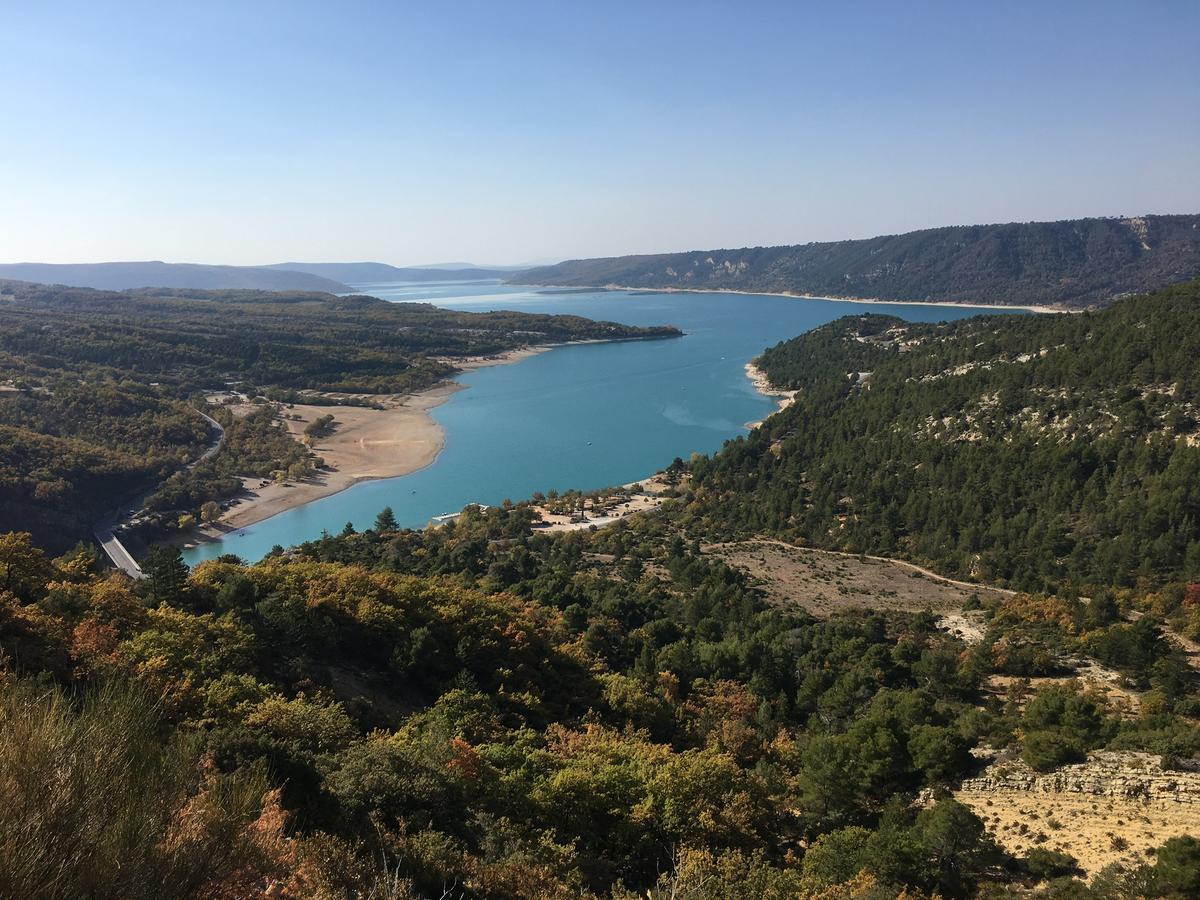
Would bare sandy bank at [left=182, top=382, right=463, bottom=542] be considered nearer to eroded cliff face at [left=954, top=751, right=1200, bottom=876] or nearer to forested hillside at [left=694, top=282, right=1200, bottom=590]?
forested hillside at [left=694, top=282, right=1200, bottom=590]

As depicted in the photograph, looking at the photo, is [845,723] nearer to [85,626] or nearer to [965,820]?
[965,820]

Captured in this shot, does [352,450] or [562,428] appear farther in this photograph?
[562,428]

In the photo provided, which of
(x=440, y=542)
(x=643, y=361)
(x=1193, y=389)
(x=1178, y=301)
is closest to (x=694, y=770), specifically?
(x=440, y=542)

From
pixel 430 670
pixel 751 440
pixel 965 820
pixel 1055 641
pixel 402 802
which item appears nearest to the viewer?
pixel 402 802

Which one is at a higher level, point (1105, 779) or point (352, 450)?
point (1105, 779)

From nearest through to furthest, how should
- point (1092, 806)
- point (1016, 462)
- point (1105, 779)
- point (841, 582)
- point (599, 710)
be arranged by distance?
point (1092, 806) < point (1105, 779) < point (599, 710) < point (841, 582) < point (1016, 462)

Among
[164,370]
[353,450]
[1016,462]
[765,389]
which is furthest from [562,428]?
[164,370]

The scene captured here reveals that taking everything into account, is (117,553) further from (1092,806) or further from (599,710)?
(1092,806)

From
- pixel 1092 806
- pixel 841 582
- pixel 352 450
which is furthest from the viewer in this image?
pixel 352 450
